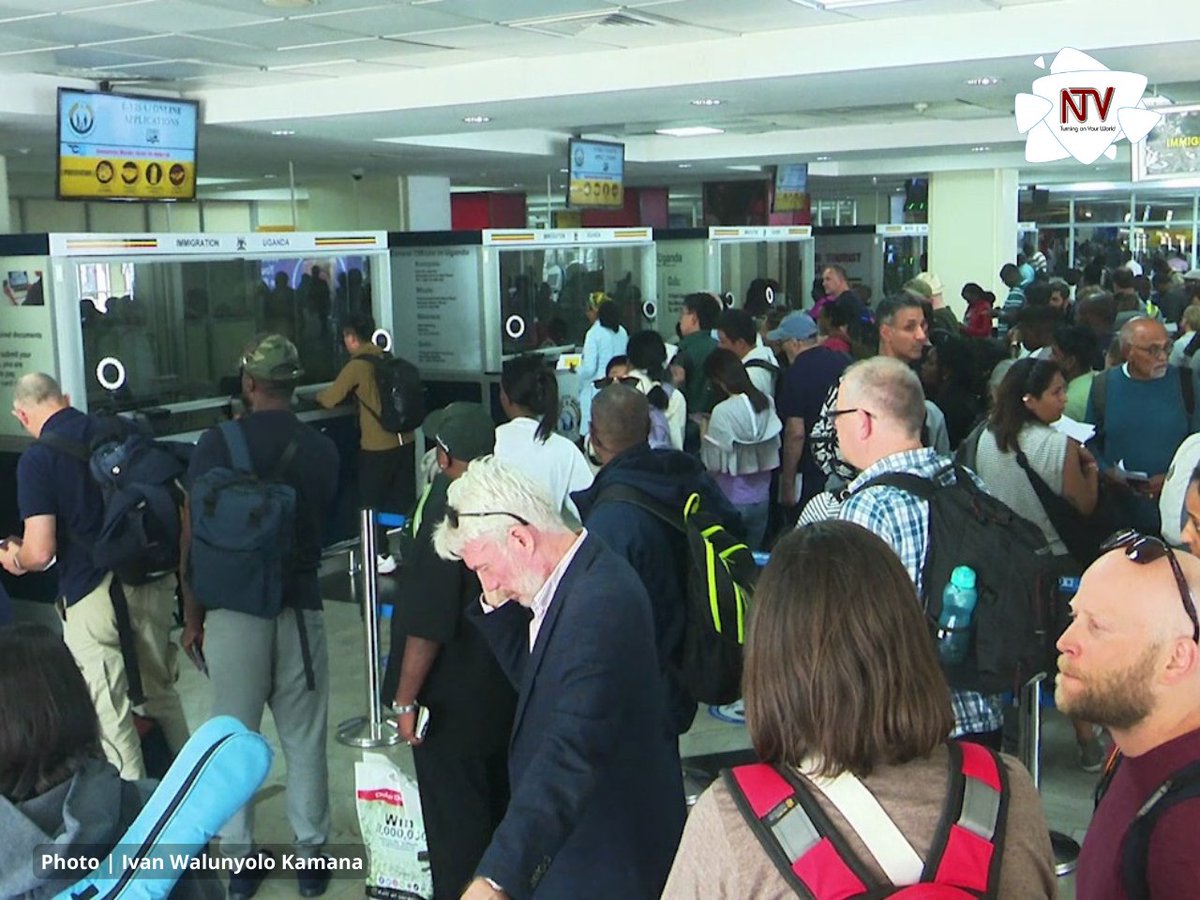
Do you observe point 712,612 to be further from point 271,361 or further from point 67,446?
point 67,446

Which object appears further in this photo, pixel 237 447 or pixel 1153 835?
pixel 237 447

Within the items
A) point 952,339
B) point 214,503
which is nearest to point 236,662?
point 214,503

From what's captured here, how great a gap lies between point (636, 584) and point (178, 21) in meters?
4.62

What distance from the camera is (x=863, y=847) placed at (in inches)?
54.6

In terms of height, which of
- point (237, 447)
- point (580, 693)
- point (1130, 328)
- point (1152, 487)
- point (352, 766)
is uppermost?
point (1130, 328)

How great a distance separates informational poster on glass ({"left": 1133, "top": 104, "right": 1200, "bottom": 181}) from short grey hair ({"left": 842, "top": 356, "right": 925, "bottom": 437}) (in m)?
5.60

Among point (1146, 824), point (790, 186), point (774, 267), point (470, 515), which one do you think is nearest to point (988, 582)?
point (470, 515)

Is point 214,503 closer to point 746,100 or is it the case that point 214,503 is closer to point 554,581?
point 554,581

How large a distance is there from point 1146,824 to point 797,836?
1.31 feet

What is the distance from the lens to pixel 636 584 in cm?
232

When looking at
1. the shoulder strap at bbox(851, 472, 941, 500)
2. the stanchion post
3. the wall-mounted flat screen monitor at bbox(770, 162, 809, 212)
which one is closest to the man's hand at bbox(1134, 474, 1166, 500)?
the shoulder strap at bbox(851, 472, 941, 500)

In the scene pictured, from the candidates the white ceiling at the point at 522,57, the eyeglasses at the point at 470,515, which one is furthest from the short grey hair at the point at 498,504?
the white ceiling at the point at 522,57

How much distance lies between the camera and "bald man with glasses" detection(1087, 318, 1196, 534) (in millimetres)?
5027

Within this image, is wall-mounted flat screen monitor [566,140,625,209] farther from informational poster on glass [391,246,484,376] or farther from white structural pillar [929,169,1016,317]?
white structural pillar [929,169,1016,317]
